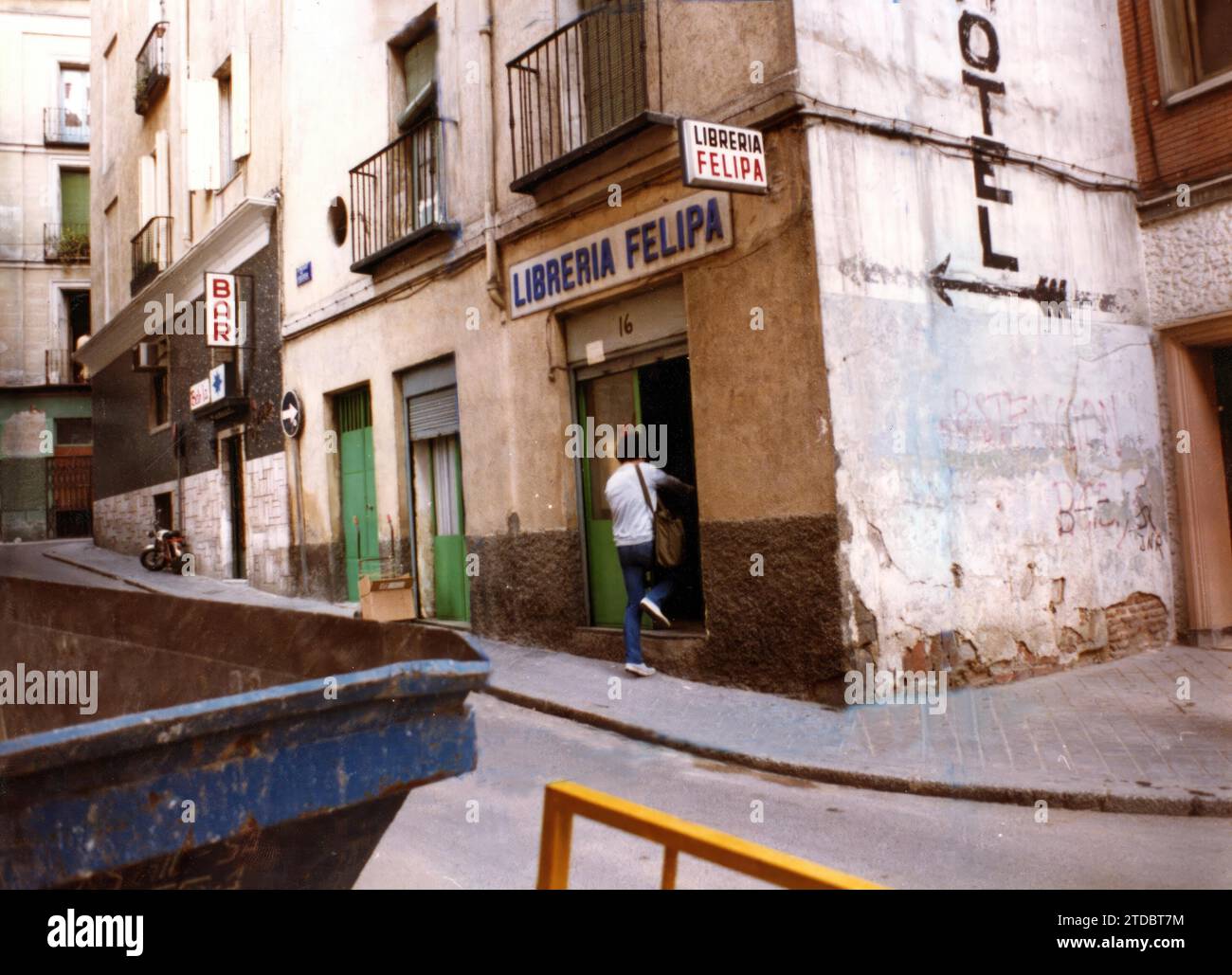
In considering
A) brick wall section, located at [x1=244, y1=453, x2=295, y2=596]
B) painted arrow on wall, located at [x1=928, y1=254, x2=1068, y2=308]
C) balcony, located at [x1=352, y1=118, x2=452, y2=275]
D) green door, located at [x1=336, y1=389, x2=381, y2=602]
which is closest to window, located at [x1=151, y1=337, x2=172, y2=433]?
brick wall section, located at [x1=244, y1=453, x2=295, y2=596]

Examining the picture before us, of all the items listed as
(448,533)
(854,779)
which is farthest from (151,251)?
(854,779)

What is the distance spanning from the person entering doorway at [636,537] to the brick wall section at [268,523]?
7.94 metres

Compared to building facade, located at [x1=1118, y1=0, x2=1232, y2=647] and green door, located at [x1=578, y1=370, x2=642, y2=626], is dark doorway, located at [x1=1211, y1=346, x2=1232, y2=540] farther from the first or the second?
green door, located at [x1=578, y1=370, x2=642, y2=626]

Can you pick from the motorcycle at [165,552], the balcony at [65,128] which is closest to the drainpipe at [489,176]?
the motorcycle at [165,552]

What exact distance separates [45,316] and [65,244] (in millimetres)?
2267

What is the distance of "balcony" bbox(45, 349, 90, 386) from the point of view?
29719mm

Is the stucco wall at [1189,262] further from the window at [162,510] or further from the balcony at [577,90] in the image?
the window at [162,510]

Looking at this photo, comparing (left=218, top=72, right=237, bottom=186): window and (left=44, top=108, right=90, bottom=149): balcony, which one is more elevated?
(left=44, top=108, right=90, bottom=149): balcony

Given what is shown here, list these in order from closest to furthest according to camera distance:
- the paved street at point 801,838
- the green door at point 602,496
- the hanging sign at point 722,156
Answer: the paved street at point 801,838, the hanging sign at point 722,156, the green door at point 602,496

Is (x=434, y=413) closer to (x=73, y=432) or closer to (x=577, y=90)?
(x=577, y=90)

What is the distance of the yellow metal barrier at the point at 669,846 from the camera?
1.71 m

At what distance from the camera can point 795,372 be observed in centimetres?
693

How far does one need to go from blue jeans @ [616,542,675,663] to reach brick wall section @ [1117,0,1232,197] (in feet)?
19.2

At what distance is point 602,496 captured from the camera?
9.17 meters
